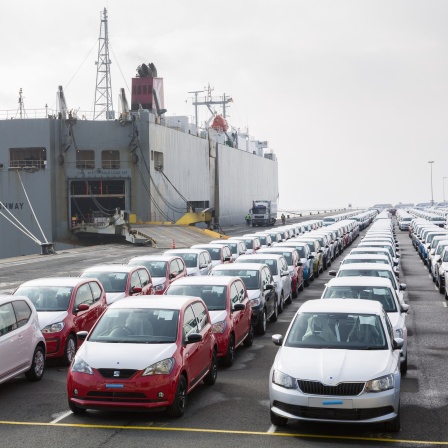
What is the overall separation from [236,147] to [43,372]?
319ft

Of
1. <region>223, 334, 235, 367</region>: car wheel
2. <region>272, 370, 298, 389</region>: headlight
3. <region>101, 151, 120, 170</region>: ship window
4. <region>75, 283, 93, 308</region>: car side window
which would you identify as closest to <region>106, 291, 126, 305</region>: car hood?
<region>75, 283, 93, 308</region>: car side window

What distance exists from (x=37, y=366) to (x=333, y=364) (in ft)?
17.9

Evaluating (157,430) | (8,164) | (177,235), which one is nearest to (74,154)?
(8,164)

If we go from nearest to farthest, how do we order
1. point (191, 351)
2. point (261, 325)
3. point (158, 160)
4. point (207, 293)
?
point (191, 351) < point (207, 293) < point (261, 325) < point (158, 160)

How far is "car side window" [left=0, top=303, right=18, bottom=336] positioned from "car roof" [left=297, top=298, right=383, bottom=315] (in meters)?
4.40

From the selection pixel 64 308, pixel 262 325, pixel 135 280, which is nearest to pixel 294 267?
pixel 135 280

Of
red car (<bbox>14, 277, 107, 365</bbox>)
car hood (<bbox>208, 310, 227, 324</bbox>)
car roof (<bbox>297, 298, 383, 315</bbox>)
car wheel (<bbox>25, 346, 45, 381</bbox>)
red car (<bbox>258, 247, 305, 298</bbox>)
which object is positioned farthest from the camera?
red car (<bbox>258, 247, 305, 298</bbox>)

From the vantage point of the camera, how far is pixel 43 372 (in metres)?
13.7

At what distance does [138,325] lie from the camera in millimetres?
11359

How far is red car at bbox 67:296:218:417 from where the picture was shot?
10.0 meters

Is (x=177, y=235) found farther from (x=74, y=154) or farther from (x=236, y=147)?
(x=236, y=147)

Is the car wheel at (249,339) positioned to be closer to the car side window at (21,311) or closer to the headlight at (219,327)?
the headlight at (219,327)

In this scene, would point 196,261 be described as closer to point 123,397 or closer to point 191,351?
point 191,351

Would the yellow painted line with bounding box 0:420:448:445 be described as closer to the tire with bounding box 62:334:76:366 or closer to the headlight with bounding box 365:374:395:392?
the headlight with bounding box 365:374:395:392
